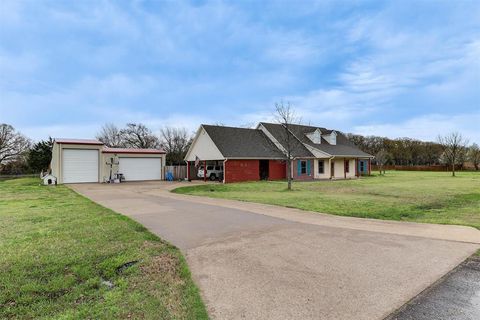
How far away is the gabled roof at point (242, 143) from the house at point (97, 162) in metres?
7.49

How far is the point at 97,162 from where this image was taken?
26.7m

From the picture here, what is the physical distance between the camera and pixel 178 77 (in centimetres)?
2017

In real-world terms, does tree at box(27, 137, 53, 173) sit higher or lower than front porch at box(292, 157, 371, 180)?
higher

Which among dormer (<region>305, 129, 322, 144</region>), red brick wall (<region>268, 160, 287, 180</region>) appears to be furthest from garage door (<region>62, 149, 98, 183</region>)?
dormer (<region>305, 129, 322, 144</region>)

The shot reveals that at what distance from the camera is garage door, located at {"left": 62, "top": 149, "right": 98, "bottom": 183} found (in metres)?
25.2

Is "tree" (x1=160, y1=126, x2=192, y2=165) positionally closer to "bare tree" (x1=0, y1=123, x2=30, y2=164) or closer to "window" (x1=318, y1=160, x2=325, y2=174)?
"bare tree" (x1=0, y1=123, x2=30, y2=164)

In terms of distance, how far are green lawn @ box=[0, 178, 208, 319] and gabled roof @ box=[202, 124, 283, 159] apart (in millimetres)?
18518

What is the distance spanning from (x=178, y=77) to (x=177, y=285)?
18.3m

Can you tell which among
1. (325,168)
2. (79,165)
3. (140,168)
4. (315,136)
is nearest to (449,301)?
(325,168)

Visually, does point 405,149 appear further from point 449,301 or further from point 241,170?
point 449,301

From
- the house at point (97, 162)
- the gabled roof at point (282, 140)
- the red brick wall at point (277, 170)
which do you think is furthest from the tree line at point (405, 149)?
the house at point (97, 162)

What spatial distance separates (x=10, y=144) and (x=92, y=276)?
51848mm

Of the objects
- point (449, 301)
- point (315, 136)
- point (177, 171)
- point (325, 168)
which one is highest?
point (315, 136)

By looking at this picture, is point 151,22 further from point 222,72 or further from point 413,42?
point 413,42
